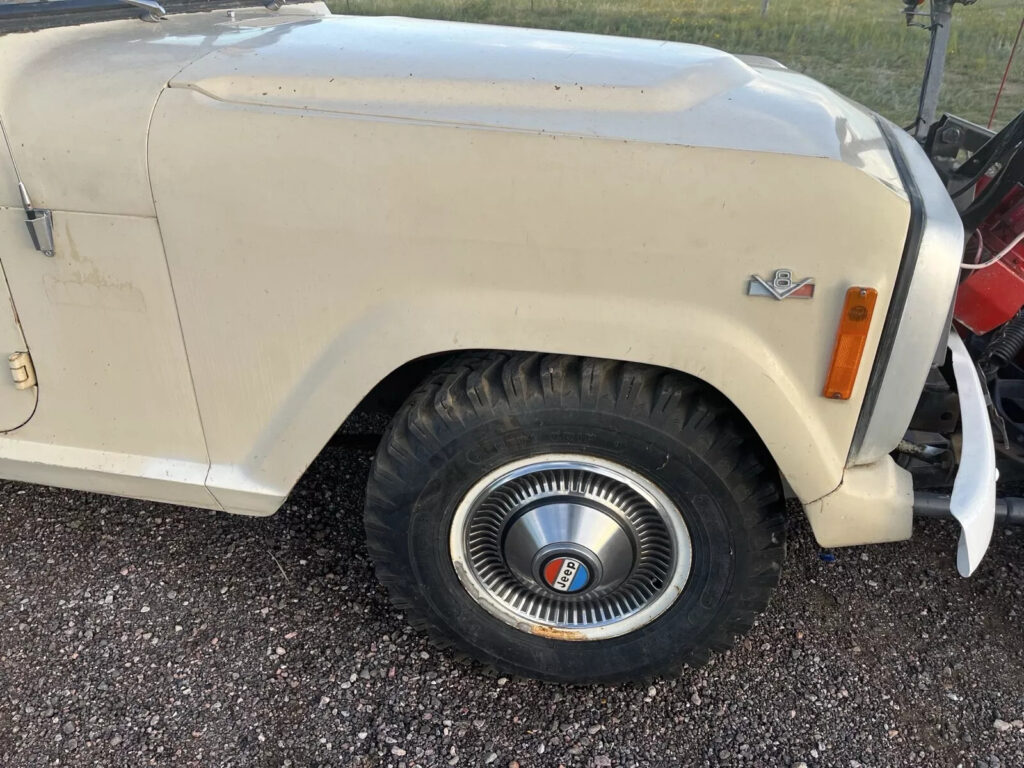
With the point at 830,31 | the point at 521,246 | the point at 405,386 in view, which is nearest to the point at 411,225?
the point at 521,246

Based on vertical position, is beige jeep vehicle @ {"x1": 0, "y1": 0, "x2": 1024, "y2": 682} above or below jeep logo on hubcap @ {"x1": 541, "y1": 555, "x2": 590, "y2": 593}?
above

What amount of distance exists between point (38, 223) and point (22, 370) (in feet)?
1.44

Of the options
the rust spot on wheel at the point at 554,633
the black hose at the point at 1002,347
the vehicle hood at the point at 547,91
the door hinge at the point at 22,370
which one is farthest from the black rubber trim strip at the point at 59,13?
the black hose at the point at 1002,347

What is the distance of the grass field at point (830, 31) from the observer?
329 inches

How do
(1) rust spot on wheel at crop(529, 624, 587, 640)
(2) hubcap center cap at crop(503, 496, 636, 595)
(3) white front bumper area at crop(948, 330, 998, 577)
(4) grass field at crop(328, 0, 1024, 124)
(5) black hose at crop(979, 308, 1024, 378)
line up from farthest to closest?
(4) grass field at crop(328, 0, 1024, 124), (5) black hose at crop(979, 308, 1024, 378), (1) rust spot on wheel at crop(529, 624, 587, 640), (2) hubcap center cap at crop(503, 496, 636, 595), (3) white front bumper area at crop(948, 330, 998, 577)

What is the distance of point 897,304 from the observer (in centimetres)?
173

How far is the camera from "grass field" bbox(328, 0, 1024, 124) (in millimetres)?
8352

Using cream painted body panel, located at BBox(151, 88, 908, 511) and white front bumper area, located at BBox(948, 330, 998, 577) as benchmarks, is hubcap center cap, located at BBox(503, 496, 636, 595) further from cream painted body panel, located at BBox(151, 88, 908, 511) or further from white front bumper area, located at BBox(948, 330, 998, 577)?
white front bumper area, located at BBox(948, 330, 998, 577)

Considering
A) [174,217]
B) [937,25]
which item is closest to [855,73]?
[937,25]

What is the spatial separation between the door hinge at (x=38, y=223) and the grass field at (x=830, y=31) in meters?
7.28

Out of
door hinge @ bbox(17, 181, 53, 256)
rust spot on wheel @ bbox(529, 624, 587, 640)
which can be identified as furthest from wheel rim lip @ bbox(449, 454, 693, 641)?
door hinge @ bbox(17, 181, 53, 256)

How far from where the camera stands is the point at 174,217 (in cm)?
186

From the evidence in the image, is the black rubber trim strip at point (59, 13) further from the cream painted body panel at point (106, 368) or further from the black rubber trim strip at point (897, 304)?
the black rubber trim strip at point (897, 304)

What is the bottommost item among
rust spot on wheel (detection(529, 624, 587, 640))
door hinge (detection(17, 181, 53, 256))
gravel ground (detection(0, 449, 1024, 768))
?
gravel ground (detection(0, 449, 1024, 768))
